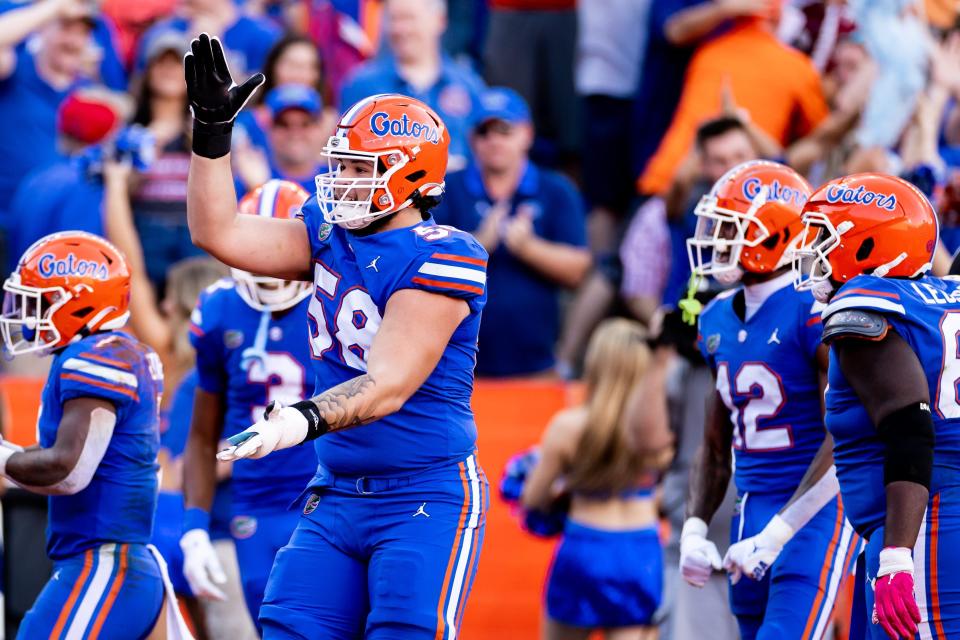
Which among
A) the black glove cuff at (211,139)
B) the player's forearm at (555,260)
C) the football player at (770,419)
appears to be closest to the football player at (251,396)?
the black glove cuff at (211,139)

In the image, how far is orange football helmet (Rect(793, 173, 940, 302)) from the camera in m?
4.62

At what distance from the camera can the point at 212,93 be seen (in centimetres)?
431

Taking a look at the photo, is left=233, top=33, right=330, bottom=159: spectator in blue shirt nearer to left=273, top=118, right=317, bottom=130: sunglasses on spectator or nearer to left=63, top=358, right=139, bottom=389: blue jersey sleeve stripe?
left=273, top=118, right=317, bottom=130: sunglasses on spectator

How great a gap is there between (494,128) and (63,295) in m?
3.87

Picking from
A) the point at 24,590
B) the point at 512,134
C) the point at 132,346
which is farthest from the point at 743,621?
the point at 512,134

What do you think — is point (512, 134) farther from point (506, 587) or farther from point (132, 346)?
point (132, 346)

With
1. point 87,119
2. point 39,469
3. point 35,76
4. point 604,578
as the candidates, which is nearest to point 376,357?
point 39,469

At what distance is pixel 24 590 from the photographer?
721 cm

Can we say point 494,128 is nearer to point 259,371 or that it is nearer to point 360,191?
point 259,371

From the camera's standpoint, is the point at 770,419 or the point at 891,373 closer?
the point at 891,373

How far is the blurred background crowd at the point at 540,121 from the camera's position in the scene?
832 centimetres

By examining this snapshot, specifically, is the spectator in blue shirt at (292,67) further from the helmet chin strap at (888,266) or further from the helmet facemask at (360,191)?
the helmet chin strap at (888,266)

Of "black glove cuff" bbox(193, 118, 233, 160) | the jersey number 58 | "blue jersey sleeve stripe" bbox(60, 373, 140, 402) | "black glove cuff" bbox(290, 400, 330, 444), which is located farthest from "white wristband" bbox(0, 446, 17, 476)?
"black glove cuff" bbox(290, 400, 330, 444)

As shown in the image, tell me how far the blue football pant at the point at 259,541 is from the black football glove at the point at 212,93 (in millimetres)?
1758
